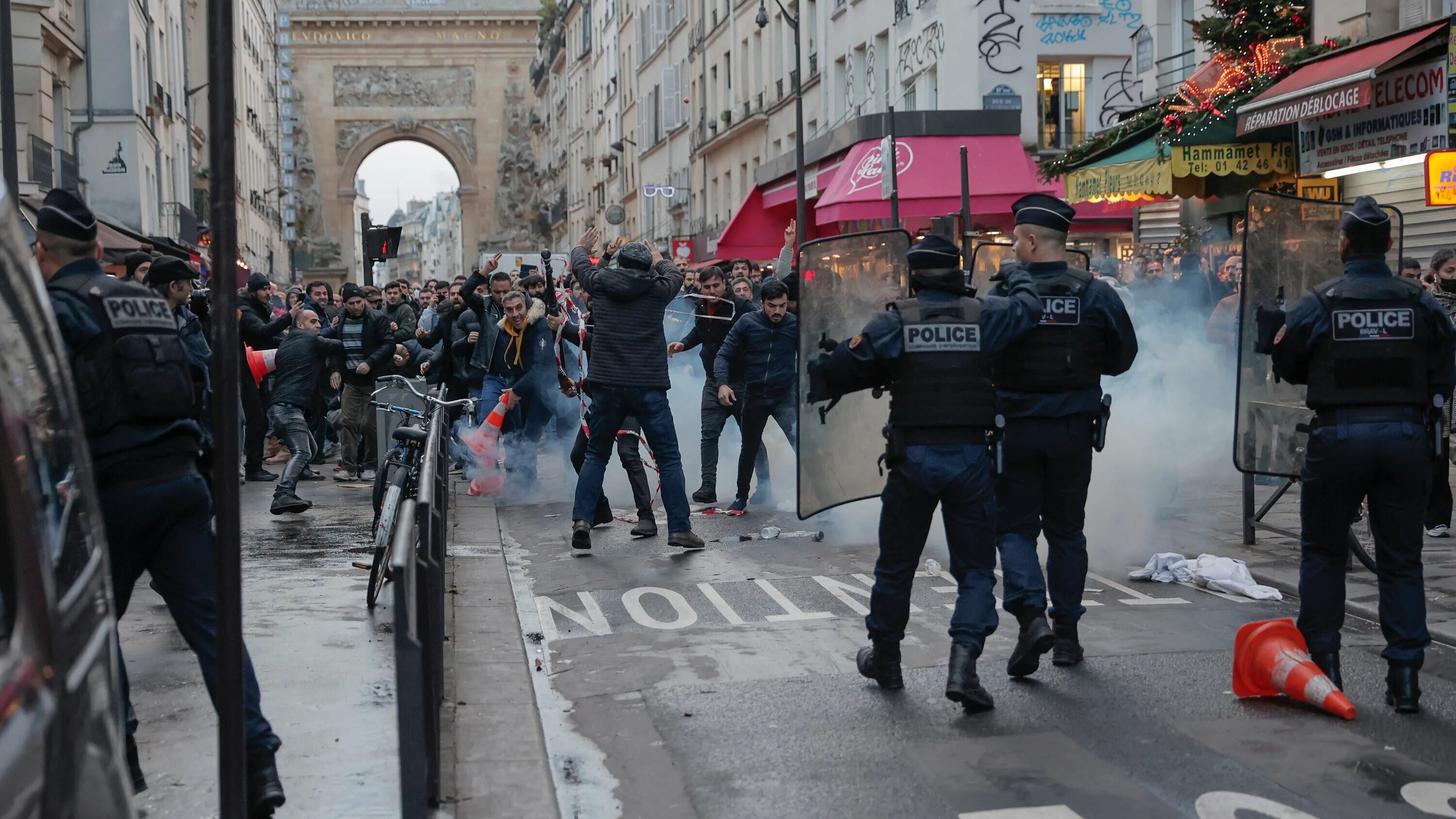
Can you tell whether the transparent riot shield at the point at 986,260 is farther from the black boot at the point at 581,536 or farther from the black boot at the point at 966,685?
the black boot at the point at 966,685

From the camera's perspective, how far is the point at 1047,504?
20.5 feet

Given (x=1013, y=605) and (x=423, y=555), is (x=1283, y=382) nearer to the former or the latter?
(x=1013, y=605)

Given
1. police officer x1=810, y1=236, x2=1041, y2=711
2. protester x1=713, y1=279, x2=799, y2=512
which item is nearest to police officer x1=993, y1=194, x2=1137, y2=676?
police officer x1=810, y1=236, x2=1041, y2=711

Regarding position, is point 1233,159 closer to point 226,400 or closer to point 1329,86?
point 1329,86

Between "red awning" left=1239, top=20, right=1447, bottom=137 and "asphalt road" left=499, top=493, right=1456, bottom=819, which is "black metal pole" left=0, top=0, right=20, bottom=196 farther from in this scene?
"red awning" left=1239, top=20, right=1447, bottom=137

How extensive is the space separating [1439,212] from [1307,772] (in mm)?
12294

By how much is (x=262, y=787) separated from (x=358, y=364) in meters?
10.2

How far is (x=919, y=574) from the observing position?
8609mm

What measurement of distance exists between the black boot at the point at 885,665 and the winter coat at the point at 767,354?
5.53m

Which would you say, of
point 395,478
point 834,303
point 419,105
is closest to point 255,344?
point 395,478

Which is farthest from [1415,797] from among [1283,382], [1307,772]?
[1283,382]

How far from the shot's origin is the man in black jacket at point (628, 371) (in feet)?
31.9

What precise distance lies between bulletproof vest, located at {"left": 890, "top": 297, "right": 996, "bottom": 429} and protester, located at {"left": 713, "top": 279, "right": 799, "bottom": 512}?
551 centimetres

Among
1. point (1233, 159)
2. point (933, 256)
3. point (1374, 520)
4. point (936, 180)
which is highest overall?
point (936, 180)
